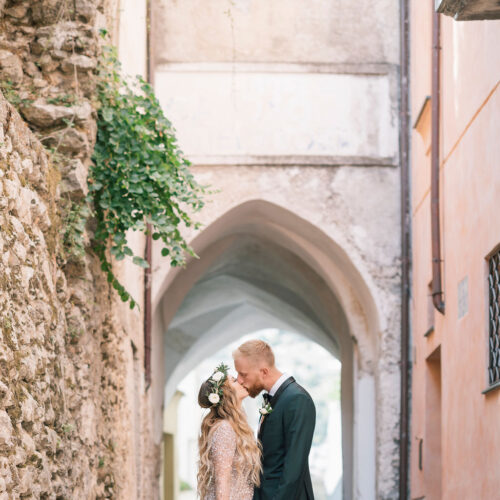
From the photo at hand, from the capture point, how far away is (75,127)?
558 cm

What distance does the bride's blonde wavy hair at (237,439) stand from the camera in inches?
169

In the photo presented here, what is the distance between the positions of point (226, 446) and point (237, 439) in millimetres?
60

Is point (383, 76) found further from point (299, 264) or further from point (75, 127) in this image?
point (75, 127)

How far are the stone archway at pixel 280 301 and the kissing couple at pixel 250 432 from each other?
20.3 ft

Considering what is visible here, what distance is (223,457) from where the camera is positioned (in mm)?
4254

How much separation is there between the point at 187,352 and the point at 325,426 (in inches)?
1079

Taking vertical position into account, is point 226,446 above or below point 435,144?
below

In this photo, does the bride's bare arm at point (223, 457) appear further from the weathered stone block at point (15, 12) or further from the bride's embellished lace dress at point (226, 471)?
the weathered stone block at point (15, 12)

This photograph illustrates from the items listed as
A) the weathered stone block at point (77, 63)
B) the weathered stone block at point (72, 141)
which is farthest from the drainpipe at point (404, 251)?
the weathered stone block at point (72, 141)

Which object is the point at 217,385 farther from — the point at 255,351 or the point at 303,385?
the point at 303,385

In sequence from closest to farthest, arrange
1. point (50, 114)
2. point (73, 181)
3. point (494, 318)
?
point (73, 181)
point (50, 114)
point (494, 318)

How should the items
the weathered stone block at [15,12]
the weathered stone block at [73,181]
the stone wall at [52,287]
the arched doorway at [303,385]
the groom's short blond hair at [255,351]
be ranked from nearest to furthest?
the stone wall at [52,287], the groom's short blond hair at [255,351], the weathered stone block at [73,181], the weathered stone block at [15,12], the arched doorway at [303,385]

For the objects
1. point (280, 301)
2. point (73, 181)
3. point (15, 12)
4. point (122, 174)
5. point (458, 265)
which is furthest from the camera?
point (280, 301)

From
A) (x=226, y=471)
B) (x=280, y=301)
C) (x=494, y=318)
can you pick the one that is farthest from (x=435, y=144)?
(x=280, y=301)
